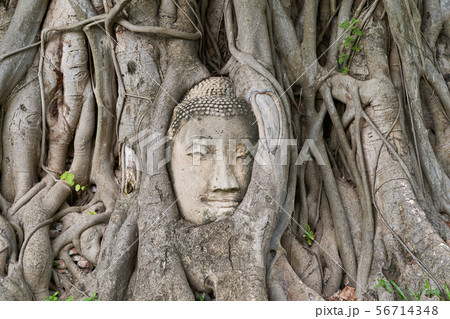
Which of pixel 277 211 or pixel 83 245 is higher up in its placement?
pixel 277 211

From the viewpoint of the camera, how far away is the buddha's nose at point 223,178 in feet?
9.37

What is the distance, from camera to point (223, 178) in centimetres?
286

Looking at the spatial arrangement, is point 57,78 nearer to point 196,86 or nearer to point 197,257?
point 196,86

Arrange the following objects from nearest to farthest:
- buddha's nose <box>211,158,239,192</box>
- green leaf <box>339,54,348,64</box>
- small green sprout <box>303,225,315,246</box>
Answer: buddha's nose <box>211,158,239,192</box> → small green sprout <box>303,225,315,246</box> → green leaf <box>339,54,348,64</box>

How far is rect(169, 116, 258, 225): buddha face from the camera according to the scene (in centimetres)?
289

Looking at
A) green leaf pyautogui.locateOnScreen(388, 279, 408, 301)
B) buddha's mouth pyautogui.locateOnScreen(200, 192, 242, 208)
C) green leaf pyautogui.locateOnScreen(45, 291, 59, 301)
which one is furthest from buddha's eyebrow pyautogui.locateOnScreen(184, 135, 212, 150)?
green leaf pyautogui.locateOnScreen(388, 279, 408, 301)

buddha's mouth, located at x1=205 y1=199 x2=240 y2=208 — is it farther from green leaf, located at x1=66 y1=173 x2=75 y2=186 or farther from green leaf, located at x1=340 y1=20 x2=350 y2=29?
green leaf, located at x1=340 y1=20 x2=350 y2=29

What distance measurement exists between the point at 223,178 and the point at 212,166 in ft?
0.38
